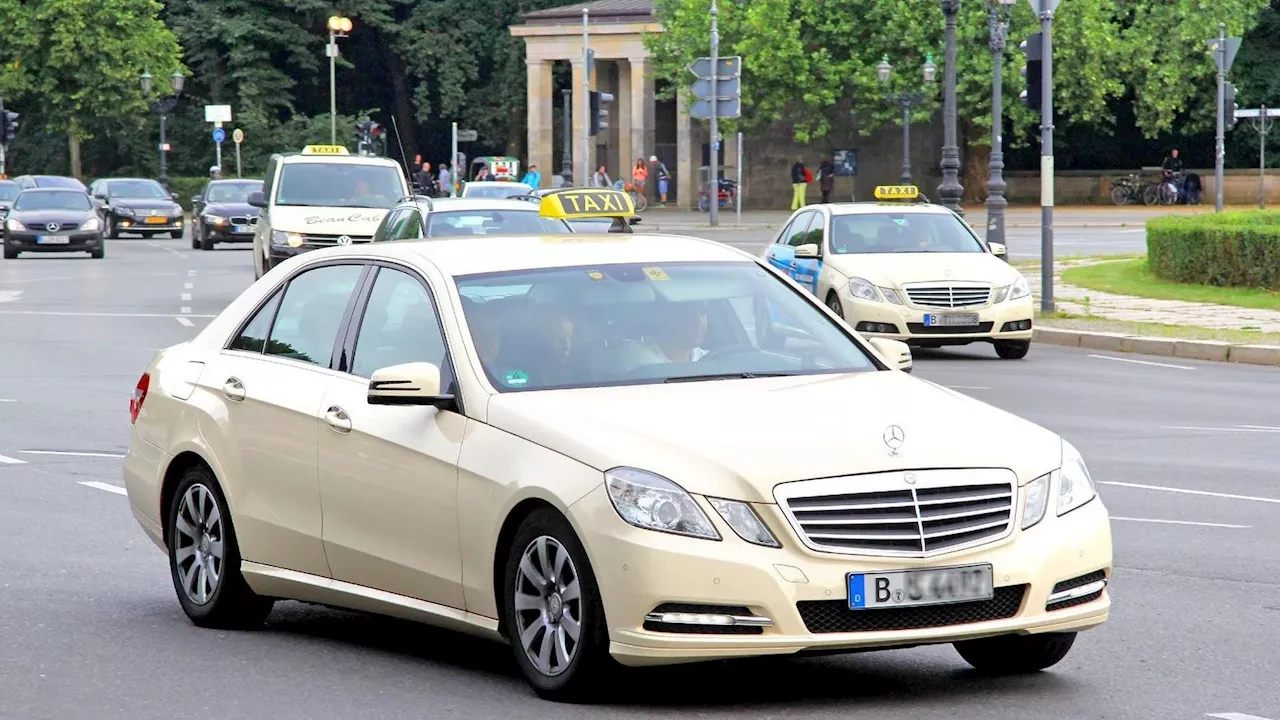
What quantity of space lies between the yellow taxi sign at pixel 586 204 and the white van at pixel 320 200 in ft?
51.3

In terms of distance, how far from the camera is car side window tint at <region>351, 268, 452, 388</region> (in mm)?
7188

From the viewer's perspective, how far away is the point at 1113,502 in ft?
36.4

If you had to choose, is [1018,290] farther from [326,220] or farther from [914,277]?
[326,220]

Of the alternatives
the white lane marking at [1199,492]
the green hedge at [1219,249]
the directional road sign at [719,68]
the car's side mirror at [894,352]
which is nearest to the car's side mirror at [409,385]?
the car's side mirror at [894,352]

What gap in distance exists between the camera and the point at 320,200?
97.0ft

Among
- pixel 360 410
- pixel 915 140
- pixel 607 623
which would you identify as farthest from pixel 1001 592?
pixel 915 140

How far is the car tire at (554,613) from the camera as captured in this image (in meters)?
6.11

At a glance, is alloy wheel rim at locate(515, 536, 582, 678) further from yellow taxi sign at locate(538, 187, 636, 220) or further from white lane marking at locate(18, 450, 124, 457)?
white lane marking at locate(18, 450, 124, 457)

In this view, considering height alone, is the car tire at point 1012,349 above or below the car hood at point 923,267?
below

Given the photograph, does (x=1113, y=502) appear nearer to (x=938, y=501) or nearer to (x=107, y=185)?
(x=938, y=501)

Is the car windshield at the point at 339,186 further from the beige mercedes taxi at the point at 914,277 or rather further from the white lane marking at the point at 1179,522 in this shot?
the white lane marking at the point at 1179,522

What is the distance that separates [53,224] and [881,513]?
130ft

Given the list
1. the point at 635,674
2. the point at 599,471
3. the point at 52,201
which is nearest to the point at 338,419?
the point at 599,471

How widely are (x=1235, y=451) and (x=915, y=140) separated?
59644 mm
